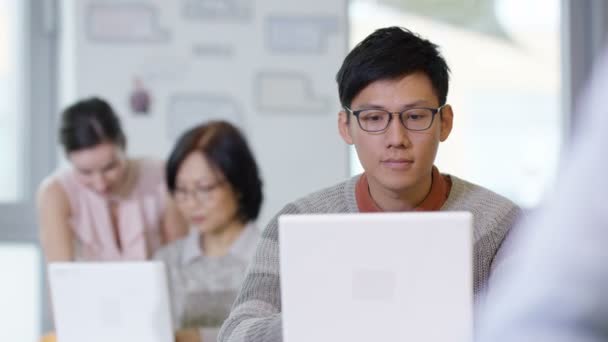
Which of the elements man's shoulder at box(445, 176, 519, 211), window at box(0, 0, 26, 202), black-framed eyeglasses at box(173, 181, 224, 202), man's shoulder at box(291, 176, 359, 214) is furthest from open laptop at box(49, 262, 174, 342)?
window at box(0, 0, 26, 202)

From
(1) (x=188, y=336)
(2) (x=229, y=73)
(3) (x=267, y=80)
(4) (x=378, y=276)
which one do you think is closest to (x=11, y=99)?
(2) (x=229, y=73)

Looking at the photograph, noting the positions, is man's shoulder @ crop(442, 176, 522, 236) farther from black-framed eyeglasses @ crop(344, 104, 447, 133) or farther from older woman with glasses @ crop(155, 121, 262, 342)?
older woman with glasses @ crop(155, 121, 262, 342)

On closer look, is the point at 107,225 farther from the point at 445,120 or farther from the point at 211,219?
the point at 445,120

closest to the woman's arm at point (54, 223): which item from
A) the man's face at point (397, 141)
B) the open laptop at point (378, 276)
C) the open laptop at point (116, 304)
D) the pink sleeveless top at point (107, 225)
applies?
the pink sleeveless top at point (107, 225)

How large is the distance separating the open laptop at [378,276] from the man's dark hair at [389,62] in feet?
1.88

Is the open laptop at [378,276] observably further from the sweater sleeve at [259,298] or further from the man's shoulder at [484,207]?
the man's shoulder at [484,207]

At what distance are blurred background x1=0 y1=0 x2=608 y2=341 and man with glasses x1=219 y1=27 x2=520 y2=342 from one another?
174cm

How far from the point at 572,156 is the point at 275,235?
1.28 meters

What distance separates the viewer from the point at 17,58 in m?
3.59

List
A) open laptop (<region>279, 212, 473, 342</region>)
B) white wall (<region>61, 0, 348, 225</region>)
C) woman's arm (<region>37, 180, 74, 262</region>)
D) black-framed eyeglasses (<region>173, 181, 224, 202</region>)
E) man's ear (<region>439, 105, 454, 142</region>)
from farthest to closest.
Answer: white wall (<region>61, 0, 348, 225</region>), woman's arm (<region>37, 180, 74, 262</region>), black-framed eyeglasses (<region>173, 181, 224, 202</region>), man's ear (<region>439, 105, 454, 142</region>), open laptop (<region>279, 212, 473, 342</region>)

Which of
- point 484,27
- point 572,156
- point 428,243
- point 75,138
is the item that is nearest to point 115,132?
point 75,138

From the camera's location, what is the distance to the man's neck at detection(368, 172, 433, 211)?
161cm

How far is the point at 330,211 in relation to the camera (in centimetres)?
164

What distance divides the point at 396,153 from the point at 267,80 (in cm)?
189
